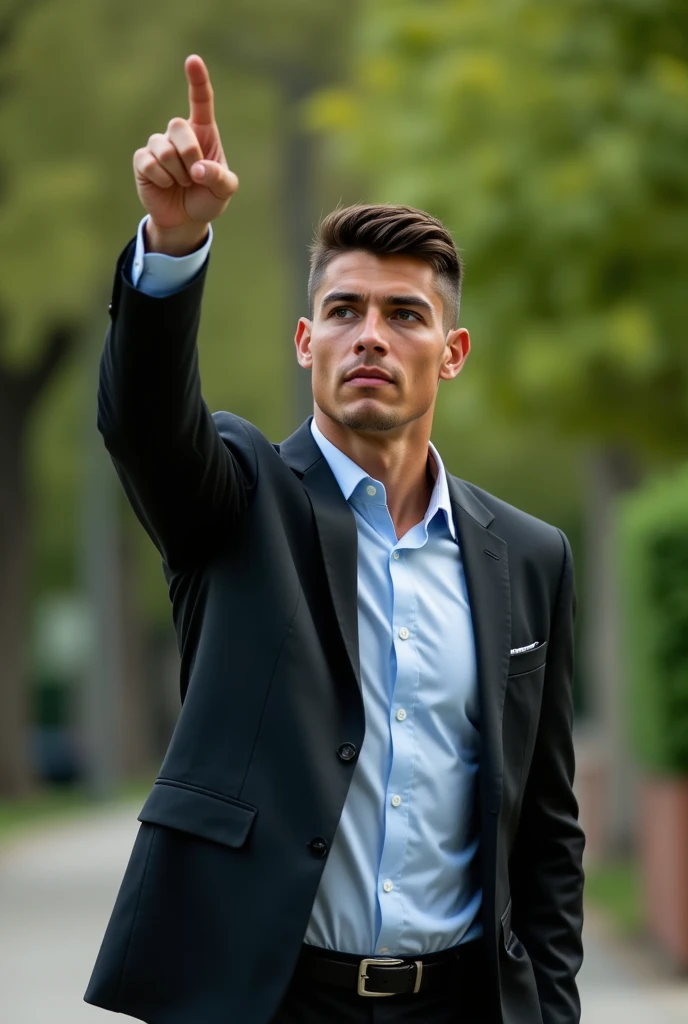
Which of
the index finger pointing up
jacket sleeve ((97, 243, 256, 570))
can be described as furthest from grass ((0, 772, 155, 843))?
the index finger pointing up

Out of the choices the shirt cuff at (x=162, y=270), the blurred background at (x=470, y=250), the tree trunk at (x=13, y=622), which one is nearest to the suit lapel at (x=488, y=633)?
the shirt cuff at (x=162, y=270)

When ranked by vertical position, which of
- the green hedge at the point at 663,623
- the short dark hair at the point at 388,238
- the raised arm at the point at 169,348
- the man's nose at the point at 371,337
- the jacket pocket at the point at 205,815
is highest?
the green hedge at the point at 663,623

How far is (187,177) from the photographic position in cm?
271

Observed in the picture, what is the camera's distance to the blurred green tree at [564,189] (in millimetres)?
11758

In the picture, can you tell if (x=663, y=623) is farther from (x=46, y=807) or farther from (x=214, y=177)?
(x=46, y=807)

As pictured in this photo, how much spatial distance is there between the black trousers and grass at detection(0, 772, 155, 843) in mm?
15432

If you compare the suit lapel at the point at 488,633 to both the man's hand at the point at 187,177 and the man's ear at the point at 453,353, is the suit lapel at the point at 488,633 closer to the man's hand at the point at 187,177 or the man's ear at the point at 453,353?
the man's ear at the point at 453,353

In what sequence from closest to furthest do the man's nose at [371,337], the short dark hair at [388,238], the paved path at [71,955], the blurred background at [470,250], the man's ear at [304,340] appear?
the man's nose at [371,337], the short dark hair at [388,238], the man's ear at [304,340], the paved path at [71,955], the blurred background at [470,250]

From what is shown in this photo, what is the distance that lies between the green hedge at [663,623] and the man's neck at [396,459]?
19.3 ft

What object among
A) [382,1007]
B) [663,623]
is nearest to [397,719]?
[382,1007]

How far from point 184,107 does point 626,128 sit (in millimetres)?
8585

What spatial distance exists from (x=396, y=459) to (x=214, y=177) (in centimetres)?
91

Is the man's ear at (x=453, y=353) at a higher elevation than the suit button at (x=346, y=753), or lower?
higher

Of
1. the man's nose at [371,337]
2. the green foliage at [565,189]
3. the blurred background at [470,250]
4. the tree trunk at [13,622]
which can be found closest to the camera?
the man's nose at [371,337]
